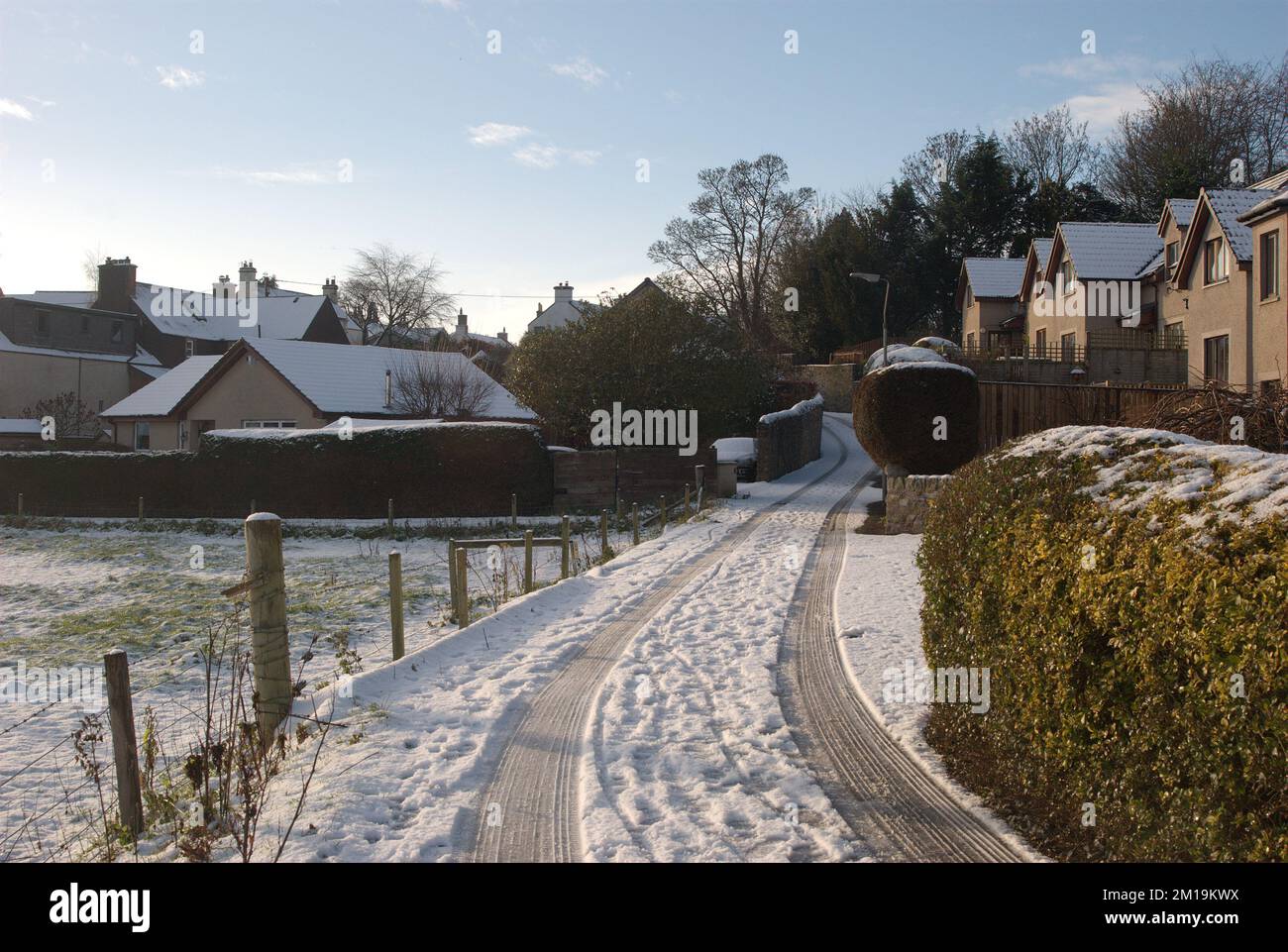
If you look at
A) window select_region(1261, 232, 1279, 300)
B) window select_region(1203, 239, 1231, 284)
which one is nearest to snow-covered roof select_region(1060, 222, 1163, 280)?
window select_region(1203, 239, 1231, 284)

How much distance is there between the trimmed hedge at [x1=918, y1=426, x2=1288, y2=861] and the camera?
9.94 ft

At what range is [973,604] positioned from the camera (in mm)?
5344

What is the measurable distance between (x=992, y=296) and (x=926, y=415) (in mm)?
29977

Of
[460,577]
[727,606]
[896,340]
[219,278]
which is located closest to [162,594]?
[460,577]

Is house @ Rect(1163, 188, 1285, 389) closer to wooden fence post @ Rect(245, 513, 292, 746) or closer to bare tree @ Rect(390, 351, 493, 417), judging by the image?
wooden fence post @ Rect(245, 513, 292, 746)

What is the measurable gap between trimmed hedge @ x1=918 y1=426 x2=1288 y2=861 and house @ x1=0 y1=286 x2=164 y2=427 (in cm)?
5217

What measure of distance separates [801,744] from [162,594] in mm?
13295

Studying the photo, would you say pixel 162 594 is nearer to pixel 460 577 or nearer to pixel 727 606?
pixel 460 577

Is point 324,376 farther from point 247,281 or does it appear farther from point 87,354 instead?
point 247,281

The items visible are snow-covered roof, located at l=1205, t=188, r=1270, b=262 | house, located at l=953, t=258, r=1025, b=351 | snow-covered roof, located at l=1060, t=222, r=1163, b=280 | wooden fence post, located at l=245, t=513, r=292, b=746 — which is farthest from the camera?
house, located at l=953, t=258, r=1025, b=351

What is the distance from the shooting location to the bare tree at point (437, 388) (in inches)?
1474

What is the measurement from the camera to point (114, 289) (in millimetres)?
58312

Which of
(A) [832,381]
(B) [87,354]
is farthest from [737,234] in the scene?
(B) [87,354]

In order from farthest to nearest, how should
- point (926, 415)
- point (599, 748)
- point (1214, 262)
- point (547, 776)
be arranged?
point (1214, 262), point (926, 415), point (599, 748), point (547, 776)
